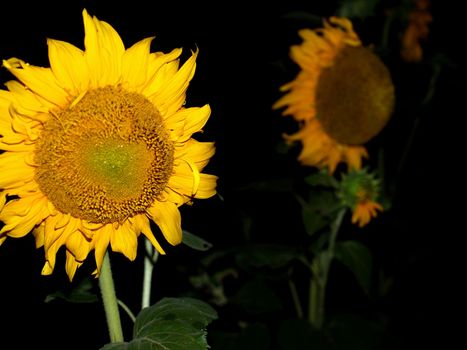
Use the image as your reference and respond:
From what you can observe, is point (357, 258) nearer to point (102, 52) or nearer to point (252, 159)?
point (252, 159)

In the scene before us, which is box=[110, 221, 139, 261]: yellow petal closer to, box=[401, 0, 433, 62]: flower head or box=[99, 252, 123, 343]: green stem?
box=[99, 252, 123, 343]: green stem

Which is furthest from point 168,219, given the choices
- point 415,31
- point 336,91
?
point 415,31

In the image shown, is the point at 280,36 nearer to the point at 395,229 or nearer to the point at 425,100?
the point at 425,100

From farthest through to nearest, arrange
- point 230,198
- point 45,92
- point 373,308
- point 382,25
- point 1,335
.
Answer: point 373,308 < point 382,25 < point 230,198 < point 1,335 < point 45,92

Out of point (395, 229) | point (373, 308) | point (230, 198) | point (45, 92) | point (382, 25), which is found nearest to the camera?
point (45, 92)

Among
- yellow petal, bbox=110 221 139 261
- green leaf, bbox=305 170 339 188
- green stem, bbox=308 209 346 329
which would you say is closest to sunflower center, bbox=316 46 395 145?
green leaf, bbox=305 170 339 188

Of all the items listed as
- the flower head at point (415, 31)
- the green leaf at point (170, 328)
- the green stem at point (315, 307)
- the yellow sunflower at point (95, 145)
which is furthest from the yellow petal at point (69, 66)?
the flower head at point (415, 31)

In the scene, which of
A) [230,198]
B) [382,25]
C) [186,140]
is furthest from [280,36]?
[186,140]
